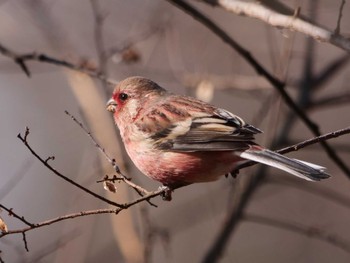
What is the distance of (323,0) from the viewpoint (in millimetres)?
7910

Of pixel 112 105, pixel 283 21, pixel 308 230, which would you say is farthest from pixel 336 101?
pixel 112 105

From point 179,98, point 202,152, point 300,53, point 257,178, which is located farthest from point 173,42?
point 202,152

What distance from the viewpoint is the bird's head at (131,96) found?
6016 mm

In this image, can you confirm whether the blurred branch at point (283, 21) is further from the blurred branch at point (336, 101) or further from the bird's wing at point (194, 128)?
the blurred branch at point (336, 101)

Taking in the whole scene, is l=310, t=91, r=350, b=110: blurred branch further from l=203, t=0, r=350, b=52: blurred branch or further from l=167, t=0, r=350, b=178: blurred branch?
l=203, t=0, r=350, b=52: blurred branch

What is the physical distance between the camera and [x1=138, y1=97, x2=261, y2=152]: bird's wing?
512 centimetres

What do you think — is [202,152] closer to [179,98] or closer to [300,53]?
[179,98]

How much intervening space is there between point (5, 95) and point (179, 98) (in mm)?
6450

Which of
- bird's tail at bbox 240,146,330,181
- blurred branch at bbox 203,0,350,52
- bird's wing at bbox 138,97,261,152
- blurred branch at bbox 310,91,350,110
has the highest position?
blurred branch at bbox 310,91,350,110

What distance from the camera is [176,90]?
11.2 metres

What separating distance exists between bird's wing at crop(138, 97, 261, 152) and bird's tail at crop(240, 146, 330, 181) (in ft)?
0.73

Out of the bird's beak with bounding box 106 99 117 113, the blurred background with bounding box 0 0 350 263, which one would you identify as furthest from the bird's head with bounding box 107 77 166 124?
the blurred background with bounding box 0 0 350 263

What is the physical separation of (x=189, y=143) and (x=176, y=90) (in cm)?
591

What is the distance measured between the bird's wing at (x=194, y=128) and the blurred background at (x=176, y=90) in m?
0.89
